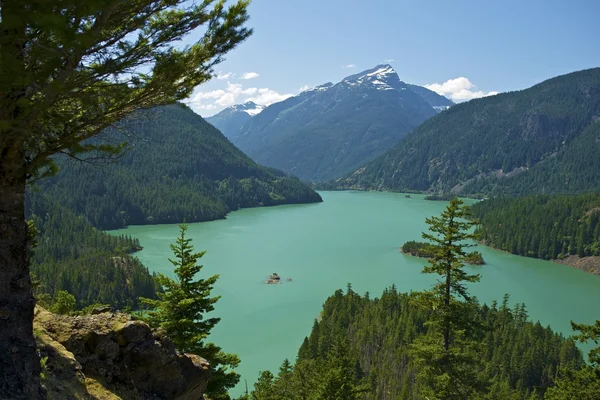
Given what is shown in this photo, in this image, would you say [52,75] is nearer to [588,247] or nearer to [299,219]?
[588,247]

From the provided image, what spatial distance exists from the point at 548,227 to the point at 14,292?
122m

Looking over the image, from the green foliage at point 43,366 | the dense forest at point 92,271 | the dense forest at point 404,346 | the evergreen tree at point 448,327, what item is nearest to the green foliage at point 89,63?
the green foliage at point 43,366

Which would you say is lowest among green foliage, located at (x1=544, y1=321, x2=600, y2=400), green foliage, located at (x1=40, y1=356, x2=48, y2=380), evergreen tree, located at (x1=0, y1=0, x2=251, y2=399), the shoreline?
the shoreline

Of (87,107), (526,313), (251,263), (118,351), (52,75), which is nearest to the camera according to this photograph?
(52,75)

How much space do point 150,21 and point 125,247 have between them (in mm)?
89781

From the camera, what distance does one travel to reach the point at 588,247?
94375mm

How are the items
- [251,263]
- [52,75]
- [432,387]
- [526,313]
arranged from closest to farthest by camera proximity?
[52,75] → [432,387] → [526,313] → [251,263]

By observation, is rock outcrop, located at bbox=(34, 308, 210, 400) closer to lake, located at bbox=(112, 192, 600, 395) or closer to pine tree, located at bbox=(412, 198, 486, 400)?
pine tree, located at bbox=(412, 198, 486, 400)

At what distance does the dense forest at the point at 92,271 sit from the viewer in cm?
6244

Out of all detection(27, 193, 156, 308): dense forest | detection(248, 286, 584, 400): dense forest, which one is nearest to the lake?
detection(248, 286, 584, 400): dense forest

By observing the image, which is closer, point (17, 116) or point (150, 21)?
point (17, 116)

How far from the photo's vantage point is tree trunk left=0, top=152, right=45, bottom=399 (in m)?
6.23

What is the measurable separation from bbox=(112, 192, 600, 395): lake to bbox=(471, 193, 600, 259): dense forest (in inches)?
206

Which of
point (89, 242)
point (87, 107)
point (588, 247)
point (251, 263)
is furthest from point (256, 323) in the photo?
point (588, 247)
